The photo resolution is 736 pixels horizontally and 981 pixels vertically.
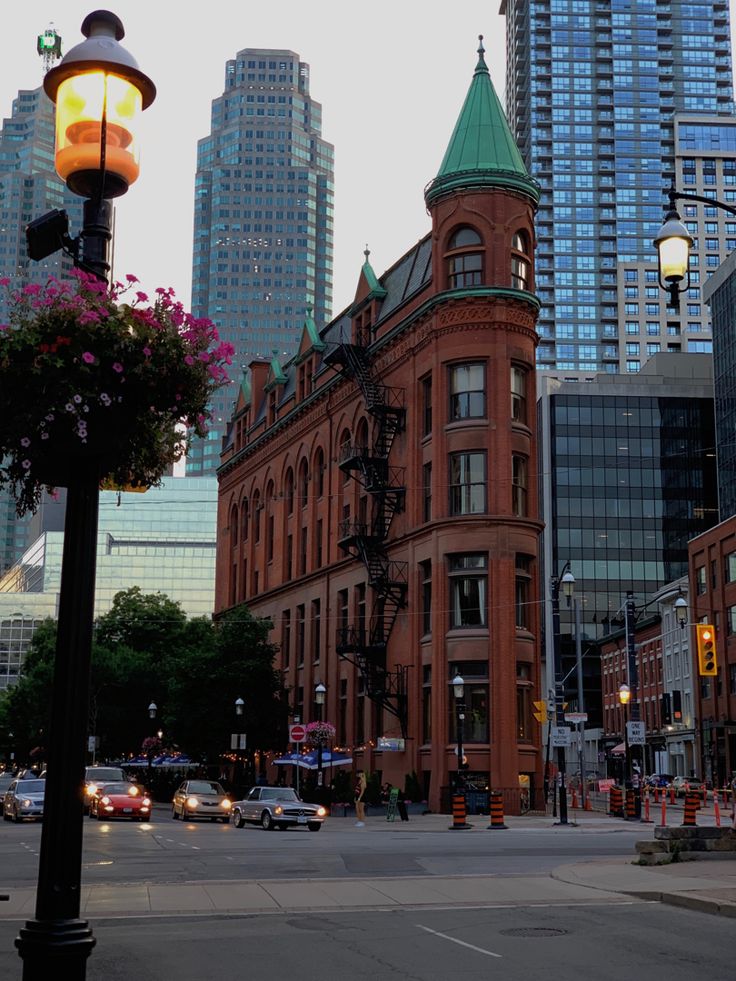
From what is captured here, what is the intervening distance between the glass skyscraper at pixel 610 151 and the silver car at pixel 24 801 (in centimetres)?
14107

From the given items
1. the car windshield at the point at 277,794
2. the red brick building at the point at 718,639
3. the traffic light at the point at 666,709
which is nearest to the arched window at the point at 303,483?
the red brick building at the point at 718,639

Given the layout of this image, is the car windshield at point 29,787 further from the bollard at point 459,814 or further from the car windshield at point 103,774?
the bollard at point 459,814

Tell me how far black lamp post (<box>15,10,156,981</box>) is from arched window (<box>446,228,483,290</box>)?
47.7m

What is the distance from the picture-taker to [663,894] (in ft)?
58.4

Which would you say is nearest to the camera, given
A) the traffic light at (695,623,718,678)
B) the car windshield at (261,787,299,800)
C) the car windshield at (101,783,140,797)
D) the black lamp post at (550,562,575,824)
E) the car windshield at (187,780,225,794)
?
the traffic light at (695,623,718,678)

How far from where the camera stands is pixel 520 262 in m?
55.6

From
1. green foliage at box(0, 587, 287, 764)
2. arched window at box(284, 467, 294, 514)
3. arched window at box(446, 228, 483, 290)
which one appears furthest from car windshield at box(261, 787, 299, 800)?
arched window at box(284, 467, 294, 514)

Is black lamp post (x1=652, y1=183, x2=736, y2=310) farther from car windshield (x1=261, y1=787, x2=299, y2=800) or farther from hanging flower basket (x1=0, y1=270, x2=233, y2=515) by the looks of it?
car windshield (x1=261, y1=787, x2=299, y2=800)

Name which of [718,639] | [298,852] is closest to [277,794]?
[298,852]

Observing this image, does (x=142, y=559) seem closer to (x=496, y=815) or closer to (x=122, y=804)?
(x=122, y=804)

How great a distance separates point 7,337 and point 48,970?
3.44 metres

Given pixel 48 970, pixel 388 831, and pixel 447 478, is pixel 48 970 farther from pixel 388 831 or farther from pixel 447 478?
pixel 447 478

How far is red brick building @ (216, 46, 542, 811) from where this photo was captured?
5166 centimetres

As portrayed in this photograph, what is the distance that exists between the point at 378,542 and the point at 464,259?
13.9 m
